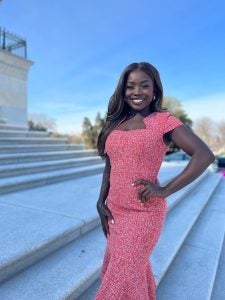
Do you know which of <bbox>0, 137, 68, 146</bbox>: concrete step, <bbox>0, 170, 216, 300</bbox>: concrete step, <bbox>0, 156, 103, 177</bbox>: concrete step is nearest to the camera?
<bbox>0, 170, 216, 300</bbox>: concrete step

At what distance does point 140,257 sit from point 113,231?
0.19 meters

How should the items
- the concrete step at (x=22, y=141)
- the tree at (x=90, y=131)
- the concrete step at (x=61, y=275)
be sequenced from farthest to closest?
the tree at (x=90, y=131)
the concrete step at (x=22, y=141)
the concrete step at (x=61, y=275)

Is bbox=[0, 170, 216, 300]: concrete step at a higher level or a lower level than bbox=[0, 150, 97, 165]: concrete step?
lower

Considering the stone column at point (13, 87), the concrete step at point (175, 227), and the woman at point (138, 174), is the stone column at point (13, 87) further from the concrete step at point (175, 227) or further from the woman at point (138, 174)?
the woman at point (138, 174)

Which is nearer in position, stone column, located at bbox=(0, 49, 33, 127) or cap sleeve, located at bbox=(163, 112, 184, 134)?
cap sleeve, located at bbox=(163, 112, 184, 134)

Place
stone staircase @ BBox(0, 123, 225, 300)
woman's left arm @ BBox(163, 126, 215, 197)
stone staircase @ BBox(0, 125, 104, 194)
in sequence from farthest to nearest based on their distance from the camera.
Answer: stone staircase @ BBox(0, 125, 104, 194) → stone staircase @ BBox(0, 123, 225, 300) → woman's left arm @ BBox(163, 126, 215, 197)

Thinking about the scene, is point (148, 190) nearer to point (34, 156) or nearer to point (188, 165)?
point (188, 165)

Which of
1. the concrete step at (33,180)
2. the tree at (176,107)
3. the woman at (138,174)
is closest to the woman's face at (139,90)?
the woman at (138,174)

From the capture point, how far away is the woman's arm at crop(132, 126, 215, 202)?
1126mm

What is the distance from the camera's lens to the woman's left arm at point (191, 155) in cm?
112

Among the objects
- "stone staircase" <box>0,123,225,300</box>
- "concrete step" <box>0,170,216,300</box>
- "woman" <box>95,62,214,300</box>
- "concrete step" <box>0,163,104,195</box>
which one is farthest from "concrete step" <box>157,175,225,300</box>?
"concrete step" <box>0,163,104,195</box>

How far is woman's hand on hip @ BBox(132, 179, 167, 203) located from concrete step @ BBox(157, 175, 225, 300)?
111 centimetres

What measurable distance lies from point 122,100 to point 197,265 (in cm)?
178

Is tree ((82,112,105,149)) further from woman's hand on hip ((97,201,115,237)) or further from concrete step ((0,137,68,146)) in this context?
woman's hand on hip ((97,201,115,237))
